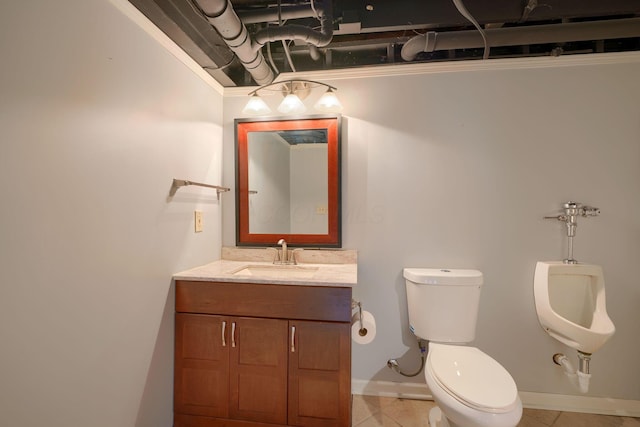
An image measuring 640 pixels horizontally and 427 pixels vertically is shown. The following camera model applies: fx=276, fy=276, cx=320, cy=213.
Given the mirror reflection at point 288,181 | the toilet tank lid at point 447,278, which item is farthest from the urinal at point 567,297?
the mirror reflection at point 288,181

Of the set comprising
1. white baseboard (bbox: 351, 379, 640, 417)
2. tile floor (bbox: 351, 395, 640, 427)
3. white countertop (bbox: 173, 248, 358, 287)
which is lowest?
tile floor (bbox: 351, 395, 640, 427)

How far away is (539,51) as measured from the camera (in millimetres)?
1776

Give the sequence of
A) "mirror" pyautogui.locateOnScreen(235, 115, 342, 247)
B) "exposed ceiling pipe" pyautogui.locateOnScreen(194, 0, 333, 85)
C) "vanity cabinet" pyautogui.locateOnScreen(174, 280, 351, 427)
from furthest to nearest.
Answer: "mirror" pyautogui.locateOnScreen(235, 115, 342, 247), "vanity cabinet" pyautogui.locateOnScreen(174, 280, 351, 427), "exposed ceiling pipe" pyautogui.locateOnScreen(194, 0, 333, 85)

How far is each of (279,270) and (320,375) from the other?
0.66 m

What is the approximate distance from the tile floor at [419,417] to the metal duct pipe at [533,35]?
2165 millimetres

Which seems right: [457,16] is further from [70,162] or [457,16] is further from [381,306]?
[70,162]

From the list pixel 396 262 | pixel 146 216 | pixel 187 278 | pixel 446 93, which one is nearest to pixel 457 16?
pixel 446 93

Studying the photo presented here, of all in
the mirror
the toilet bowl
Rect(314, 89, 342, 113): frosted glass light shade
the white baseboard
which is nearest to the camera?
the toilet bowl

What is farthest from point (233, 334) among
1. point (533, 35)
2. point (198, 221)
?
point (533, 35)

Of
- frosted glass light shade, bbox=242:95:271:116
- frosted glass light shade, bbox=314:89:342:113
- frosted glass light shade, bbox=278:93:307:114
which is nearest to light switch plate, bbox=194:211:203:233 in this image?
frosted glass light shade, bbox=242:95:271:116

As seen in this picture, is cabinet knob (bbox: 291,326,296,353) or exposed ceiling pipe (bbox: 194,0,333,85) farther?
cabinet knob (bbox: 291,326,296,353)

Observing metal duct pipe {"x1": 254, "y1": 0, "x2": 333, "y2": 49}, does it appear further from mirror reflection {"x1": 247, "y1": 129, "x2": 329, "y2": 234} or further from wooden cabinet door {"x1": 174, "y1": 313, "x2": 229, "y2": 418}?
wooden cabinet door {"x1": 174, "y1": 313, "x2": 229, "y2": 418}

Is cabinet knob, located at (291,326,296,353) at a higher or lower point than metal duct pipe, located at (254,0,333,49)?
lower

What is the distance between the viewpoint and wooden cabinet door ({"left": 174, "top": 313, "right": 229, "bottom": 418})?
4.83ft
